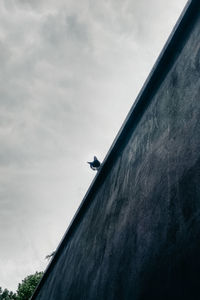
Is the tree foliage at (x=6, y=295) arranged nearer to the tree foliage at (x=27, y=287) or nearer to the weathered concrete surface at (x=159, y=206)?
the tree foliage at (x=27, y=287)

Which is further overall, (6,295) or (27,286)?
(6,295)

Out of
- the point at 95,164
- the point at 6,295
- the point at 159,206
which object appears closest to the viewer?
the point at 159,206

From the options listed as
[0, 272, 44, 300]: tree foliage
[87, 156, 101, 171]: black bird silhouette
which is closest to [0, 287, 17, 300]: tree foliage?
[0, 272, 44, 300]: tree foliage

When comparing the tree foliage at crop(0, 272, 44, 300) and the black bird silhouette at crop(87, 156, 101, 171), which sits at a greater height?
the tree foliage at crop(0, 272, 44, 300)

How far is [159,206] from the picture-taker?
7.82 feet

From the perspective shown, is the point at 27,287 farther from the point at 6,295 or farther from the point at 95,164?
the point at 95,164

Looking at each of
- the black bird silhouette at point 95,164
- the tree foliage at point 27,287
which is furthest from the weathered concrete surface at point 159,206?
the tree foliage at point 27,287

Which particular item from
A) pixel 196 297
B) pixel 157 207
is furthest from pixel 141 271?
pixel 196 297

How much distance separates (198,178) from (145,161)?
1.23 metres

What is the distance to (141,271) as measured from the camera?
7.69 ft

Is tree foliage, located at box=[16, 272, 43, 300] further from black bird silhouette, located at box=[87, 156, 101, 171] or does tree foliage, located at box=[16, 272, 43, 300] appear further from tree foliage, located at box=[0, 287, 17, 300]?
black bird silhouette, located at box=[87, 156, 101, 171]

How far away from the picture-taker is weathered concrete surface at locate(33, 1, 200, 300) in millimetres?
1871

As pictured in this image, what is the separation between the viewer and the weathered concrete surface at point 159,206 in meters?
1.87

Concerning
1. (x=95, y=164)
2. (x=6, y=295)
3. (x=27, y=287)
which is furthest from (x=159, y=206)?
(x=6, y=295)
